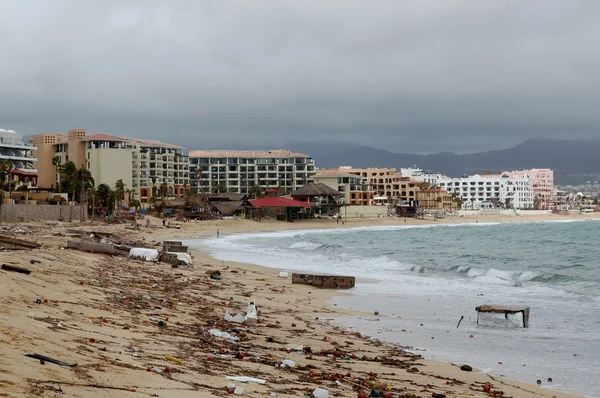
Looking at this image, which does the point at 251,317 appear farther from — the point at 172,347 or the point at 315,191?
the point at 315,191

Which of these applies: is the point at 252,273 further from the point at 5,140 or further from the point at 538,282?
the point at 5,140

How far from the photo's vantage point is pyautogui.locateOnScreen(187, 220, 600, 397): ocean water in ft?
40.8

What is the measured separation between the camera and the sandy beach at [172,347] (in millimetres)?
7172

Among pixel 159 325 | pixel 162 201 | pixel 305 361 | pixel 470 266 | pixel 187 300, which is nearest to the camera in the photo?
pixel 305 361

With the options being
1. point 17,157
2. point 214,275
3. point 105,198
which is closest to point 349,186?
point 105,198

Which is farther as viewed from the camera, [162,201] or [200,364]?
[162,201]

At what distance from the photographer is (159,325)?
11.7 m

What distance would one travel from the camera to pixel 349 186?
13712cm

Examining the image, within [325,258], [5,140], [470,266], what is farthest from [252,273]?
[5,140]

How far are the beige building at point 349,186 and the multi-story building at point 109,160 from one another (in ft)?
103

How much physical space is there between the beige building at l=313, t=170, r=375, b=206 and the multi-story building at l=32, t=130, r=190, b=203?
31.3m

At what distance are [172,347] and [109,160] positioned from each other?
101 meters

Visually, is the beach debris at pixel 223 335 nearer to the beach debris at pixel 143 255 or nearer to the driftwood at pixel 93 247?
the beach debris at pixel 143 255

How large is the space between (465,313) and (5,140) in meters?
76.3
